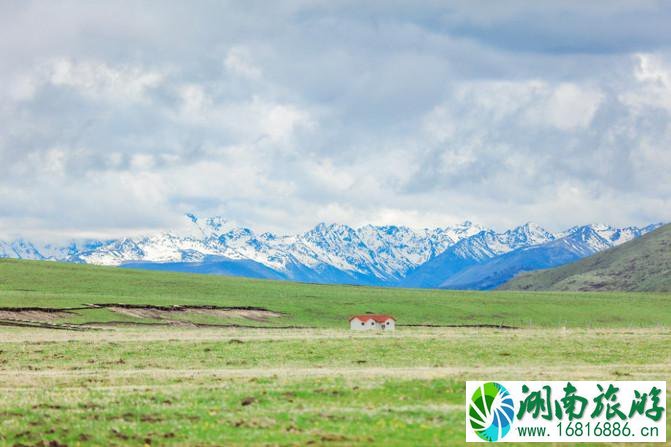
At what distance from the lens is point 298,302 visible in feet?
529

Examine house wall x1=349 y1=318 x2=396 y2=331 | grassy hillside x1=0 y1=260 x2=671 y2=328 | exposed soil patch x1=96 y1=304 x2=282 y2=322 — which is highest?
grassy hillside x1=0 y1=260 x2=671 y2=328

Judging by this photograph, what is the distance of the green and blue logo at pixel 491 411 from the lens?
32500 millimetres

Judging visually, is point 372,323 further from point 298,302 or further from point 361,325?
point 298,302

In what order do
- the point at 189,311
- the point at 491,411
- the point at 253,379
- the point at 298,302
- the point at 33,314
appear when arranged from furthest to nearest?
the point at 298,302 → the point at 189,311 → the point at 33,314 → the point at 253,379 → the point at 491,411

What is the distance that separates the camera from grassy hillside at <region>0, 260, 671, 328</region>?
453 feet

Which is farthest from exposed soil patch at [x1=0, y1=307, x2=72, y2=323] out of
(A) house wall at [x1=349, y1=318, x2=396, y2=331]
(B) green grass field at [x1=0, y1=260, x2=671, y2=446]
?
(A) house wall at [x1=349, y1=318, x2=396, y2=331]

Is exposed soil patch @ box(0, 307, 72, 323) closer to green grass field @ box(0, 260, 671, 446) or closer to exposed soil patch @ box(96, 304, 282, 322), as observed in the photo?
green grass field @ box(0, 260, 671, 446)

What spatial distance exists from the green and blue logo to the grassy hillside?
3719 inches

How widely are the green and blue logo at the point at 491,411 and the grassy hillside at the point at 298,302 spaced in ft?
310

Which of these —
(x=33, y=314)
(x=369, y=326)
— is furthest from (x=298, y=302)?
(x=33, y=314)

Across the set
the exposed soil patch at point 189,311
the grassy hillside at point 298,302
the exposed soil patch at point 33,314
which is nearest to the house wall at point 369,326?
the grassy hillside at point 298,302

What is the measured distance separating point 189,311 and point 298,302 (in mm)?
29961

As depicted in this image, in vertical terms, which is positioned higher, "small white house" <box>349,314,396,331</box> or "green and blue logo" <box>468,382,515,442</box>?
"small white house" <box>349,314,396,331</box>

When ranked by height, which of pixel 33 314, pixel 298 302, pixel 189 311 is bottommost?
pixel 33 314
